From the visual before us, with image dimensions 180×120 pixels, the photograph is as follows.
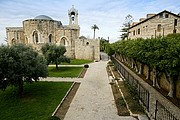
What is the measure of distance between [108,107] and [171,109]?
141 inches

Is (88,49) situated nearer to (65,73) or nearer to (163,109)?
(65,73)

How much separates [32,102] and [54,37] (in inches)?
1303

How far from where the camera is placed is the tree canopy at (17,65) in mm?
11430

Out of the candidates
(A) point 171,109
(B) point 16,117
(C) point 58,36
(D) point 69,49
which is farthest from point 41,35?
(A) point 171,109

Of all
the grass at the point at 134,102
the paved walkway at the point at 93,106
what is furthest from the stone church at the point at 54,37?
the grass at the point at 134,102

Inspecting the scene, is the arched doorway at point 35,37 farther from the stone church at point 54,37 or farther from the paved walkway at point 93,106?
→ the paved walkway at point 93,106

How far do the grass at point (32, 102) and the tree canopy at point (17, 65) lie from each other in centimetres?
134

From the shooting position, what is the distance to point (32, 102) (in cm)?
1185

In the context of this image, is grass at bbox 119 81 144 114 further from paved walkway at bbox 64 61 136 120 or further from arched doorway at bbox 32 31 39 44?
arched doorway at bbox 32 31 39 44

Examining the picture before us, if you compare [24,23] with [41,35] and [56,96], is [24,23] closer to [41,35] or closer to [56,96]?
[41,35]

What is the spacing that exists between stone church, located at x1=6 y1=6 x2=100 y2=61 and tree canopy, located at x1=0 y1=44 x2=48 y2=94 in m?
29.2

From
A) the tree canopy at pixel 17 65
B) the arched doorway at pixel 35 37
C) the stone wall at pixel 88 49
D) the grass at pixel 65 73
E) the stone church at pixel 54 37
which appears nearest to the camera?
the tree canopy at pixel 17 65

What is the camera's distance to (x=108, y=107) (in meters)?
10.5

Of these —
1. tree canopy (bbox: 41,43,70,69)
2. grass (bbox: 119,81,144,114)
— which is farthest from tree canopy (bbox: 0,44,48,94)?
tree canopy (bbox: 41,43,70,69)
